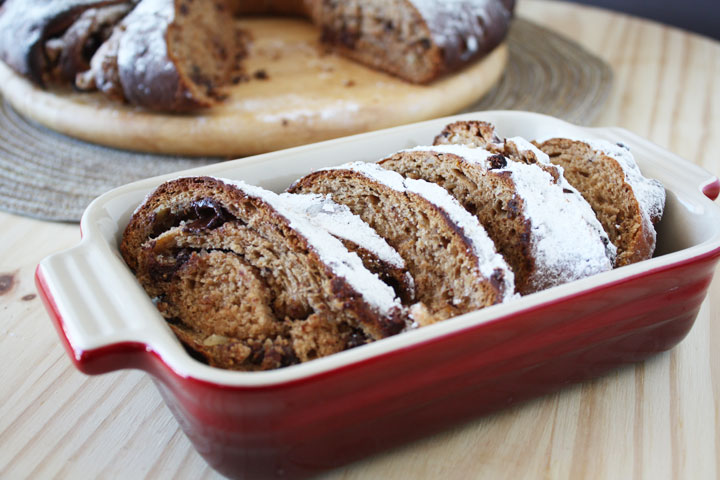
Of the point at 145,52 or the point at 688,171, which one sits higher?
the point at 688,171

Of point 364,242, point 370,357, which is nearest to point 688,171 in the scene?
point 364,242

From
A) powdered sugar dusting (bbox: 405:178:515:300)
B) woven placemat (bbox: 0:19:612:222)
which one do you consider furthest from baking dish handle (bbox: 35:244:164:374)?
woven placemat (bbox: 0:19:612:222)

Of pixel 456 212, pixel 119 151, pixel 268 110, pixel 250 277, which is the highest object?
pixel 456 212

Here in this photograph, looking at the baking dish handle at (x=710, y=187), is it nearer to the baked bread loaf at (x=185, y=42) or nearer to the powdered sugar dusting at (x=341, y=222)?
the powdered sugar dusting at (x=341, y=222)

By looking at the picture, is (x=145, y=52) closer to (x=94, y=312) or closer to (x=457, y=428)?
(x=94, y=312)

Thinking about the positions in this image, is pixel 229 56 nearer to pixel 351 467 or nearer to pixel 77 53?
pixel 77 53

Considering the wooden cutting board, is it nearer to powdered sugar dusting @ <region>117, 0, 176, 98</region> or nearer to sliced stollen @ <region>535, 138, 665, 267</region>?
powdered sugar dusting @ <region>117, 0, 176, 98</region>
